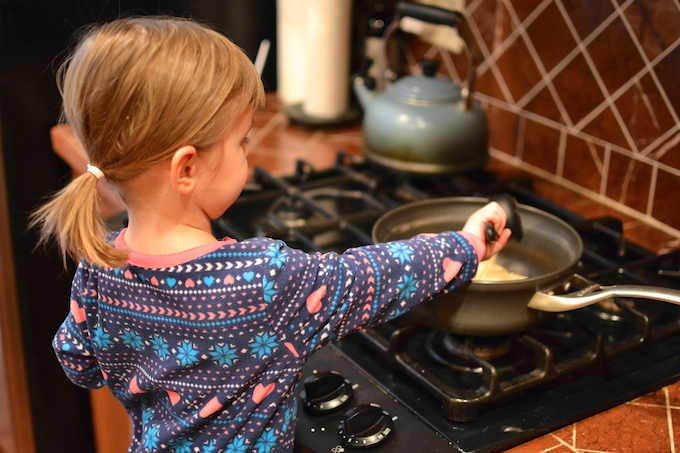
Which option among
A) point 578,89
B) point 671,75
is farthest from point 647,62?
point 578,89

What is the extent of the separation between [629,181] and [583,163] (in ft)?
0.33

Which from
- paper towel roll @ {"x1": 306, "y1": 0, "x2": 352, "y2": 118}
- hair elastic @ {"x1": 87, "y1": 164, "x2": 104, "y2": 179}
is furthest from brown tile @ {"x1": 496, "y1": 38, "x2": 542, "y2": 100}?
hair elastic @ {"x1": 87, "y1": 164, "x2": 104, "y2": 179}

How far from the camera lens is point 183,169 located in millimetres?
719

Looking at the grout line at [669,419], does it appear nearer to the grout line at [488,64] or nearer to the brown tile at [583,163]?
the brown tile at [583,163]

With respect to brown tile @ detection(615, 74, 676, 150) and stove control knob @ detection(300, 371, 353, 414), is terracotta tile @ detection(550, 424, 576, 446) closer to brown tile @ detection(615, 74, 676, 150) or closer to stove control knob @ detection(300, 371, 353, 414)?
stove control knob @ detection(300, 371, 353, 414)

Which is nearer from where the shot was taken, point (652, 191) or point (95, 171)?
point (95, 171)

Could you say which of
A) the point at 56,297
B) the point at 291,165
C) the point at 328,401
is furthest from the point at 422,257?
the point at 56,297

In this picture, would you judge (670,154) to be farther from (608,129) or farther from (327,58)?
(327,58)

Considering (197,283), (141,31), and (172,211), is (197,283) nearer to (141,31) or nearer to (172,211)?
(172,211)

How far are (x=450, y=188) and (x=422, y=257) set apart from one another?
0.56m

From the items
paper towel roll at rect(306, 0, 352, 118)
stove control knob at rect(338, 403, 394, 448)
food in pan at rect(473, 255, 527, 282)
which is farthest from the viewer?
paper towel roll at rect(306, 0, 352, 118)

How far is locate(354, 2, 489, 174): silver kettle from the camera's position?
1314 millimetres

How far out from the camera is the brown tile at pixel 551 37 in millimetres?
1356

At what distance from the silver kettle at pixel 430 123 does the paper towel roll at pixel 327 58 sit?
0.30m
